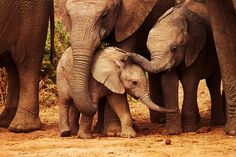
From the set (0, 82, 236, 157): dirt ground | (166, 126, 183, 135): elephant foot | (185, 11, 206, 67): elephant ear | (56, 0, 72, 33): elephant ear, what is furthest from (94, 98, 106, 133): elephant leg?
(185, 11, 206, 67): elephant ear

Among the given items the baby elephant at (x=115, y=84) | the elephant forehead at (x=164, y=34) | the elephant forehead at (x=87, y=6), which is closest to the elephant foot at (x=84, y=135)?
the baby elephant at (x=115, y=84)

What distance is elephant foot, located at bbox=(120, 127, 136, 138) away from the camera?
7.38m

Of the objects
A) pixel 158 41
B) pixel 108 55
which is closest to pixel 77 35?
pixel 108 55

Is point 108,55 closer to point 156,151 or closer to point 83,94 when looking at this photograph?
point 83,94

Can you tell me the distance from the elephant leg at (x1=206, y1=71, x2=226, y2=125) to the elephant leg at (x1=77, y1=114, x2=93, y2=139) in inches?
64.8

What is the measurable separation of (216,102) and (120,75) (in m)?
1.55

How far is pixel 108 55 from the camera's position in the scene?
743 cm

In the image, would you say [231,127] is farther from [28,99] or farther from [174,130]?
[28,99]

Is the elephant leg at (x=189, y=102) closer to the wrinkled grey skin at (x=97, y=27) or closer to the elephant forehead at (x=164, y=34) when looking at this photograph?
the elephant forehead at (x=164, y=34)

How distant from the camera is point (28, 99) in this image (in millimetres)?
8469

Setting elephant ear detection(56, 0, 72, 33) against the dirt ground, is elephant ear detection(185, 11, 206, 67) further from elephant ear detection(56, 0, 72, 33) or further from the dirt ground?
elephant ear detection(56, 0, 72, 33)

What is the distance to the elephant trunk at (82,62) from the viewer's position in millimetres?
7152

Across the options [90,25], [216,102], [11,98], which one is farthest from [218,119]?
[11,98]

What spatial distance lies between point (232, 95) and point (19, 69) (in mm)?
2382
